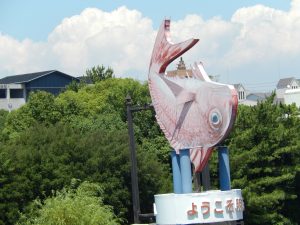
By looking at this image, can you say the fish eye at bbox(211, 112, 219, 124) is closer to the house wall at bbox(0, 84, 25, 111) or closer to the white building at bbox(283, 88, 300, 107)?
the white building at bbox(283, 88, 300, 107)

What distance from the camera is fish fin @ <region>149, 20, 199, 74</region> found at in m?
20.9

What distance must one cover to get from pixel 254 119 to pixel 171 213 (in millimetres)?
14390

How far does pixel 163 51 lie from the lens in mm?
21375

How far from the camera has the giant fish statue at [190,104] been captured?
18844mm

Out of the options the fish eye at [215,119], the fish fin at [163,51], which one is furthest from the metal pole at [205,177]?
the fish fin at [163,51]

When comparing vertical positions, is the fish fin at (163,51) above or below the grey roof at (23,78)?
below

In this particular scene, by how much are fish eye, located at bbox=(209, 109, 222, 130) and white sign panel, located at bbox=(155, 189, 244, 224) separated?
1.97 metres

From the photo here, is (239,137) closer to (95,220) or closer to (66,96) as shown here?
(95,220)

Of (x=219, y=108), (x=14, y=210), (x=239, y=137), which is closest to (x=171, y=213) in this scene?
(x=219, y=108)

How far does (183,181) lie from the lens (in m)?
20.1

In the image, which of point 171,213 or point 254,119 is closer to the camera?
point 171,213

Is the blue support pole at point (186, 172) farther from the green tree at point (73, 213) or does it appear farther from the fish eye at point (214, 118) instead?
the green tree at point (73, 213)

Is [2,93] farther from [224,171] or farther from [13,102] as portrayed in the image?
[224,171]

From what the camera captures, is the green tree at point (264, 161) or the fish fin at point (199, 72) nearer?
the fish fin at point (199, 72)
